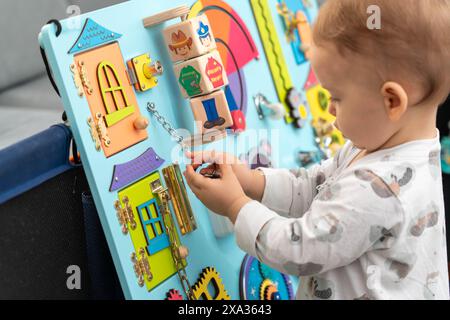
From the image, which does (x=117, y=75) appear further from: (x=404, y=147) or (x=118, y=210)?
(x=404, y=147)

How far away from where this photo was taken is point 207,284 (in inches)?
31.3

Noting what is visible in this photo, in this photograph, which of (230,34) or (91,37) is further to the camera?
(230,34)

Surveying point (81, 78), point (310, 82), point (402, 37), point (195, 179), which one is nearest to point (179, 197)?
point (195, 179)

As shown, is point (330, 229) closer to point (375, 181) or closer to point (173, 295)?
point (375, 181)

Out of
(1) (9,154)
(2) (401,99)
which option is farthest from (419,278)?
(1) (9,154)

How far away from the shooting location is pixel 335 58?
0.63 meters

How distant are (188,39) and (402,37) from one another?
0.27 meters

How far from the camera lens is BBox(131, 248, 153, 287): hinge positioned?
698mm

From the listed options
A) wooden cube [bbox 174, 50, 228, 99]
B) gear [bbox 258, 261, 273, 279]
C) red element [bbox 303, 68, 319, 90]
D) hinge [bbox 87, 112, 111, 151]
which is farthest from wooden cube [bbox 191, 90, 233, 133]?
red element [bbox 303, 68, 319, 90]

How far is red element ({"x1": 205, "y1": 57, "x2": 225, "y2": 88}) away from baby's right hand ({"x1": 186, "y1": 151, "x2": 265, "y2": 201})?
10 cm

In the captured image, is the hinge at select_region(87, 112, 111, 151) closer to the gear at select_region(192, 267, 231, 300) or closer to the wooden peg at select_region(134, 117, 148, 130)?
the wooden peg at select_region(134, 117, 148, 130)

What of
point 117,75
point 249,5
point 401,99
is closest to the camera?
point 401,99

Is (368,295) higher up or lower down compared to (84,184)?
lower down
